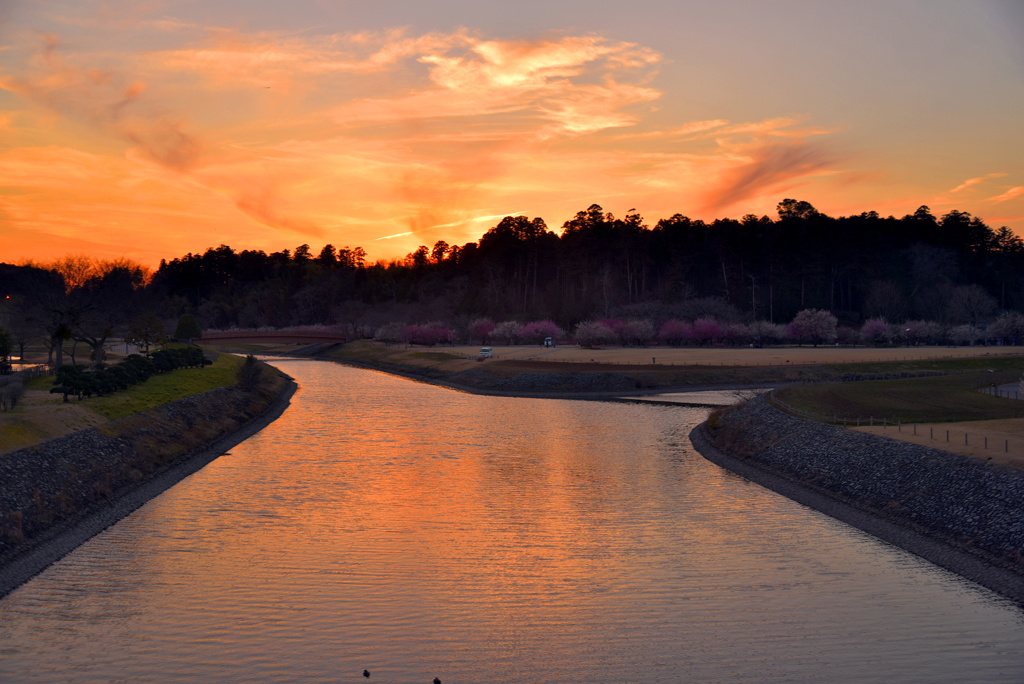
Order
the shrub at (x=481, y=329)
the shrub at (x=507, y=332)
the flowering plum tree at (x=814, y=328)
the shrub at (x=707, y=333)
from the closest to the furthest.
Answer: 1. the flowering plum tree at (x=814, y=328)
2. the shrub at (x=707, y=333)
3. the shrub at (x=507, y=332)
4. the shrub at (x=481, y=329)

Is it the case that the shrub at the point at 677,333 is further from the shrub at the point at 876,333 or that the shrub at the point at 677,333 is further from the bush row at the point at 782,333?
the shrub at the point at 876,333

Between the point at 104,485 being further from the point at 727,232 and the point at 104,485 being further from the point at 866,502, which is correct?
the point at 727,232

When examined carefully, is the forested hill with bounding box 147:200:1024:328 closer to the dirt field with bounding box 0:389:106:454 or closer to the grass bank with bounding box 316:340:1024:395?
the grass bank with bounding box 316:340:1024:395

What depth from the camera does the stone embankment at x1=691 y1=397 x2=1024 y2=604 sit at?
78.3 ft

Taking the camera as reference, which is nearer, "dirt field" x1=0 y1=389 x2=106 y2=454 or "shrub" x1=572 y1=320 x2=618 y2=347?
"dirt field" x1=0 y1=389 x2=106 y2=454

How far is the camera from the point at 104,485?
33.0 metres

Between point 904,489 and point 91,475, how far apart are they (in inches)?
1431

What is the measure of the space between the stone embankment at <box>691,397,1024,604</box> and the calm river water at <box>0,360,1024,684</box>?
1200 mm

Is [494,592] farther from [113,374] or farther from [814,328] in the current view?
[814,328]

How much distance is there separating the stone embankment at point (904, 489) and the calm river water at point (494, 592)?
1200 millimetres

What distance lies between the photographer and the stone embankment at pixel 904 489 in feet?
78.3

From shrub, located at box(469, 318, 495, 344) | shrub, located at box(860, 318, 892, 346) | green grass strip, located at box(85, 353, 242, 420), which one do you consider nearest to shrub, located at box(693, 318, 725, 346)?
shrub, located at box(860, 318, 892, 346)

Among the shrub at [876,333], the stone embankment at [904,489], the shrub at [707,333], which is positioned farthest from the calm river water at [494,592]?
the shrub at [876,333]

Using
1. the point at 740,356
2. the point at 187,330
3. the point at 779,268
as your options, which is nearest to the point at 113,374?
the point at 740,356
